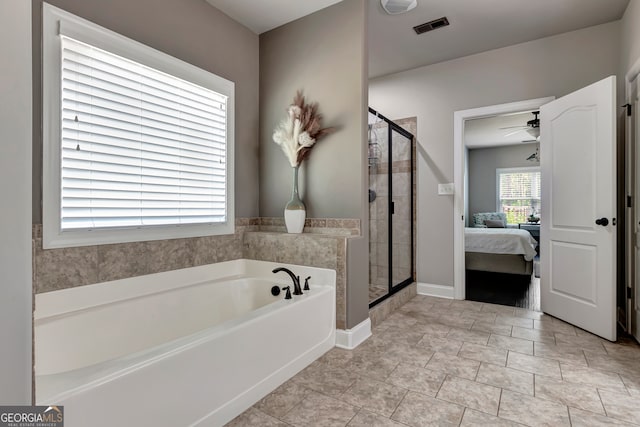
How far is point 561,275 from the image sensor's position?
2.94 metres

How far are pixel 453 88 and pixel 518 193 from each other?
604 cm

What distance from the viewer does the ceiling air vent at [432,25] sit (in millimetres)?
2975

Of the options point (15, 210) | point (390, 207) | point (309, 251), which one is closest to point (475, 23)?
point (390, 207)

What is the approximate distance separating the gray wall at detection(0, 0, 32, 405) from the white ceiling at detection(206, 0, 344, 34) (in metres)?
2.52

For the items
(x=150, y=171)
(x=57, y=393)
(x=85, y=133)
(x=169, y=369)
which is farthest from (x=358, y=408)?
(x=85, y=133)

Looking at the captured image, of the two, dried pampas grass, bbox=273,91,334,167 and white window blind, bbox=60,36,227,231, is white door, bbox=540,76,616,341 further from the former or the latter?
white window blind, bbox=60,36,227,231

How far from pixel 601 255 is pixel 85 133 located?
3.68m

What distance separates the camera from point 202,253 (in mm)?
2525

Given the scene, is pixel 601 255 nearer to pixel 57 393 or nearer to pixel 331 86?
pixel 331 86

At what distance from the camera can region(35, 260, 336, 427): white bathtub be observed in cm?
112

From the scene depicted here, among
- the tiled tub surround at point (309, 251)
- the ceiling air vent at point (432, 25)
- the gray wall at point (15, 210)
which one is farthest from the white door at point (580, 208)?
the gray wall at point (15, 210)

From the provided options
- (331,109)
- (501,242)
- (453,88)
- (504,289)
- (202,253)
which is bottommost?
(504,289)

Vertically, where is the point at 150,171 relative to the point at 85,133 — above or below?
below

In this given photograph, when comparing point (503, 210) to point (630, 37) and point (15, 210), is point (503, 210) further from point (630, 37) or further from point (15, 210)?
point (15, 210)
